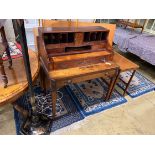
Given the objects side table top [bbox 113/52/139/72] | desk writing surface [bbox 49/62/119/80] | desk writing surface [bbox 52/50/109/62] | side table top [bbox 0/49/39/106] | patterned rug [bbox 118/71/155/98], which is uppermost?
desk writing surface [bbox 52/50/109/62]

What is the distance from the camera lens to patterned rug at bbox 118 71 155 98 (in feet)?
Result: 8.81

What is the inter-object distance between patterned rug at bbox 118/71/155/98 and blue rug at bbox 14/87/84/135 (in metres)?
1.10

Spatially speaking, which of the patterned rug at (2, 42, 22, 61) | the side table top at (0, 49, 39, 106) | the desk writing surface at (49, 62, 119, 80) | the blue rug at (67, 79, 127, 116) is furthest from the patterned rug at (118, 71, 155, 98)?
the patterned rug at (2, 42, 22, 61)

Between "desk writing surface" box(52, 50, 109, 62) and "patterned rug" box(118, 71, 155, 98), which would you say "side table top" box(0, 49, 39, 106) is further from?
"patterned rug" box(118, 71, 155, 98)

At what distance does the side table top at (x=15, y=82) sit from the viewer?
1370 millimetres

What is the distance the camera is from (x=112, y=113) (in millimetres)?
2232

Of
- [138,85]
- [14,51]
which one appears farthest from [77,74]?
[138,85]

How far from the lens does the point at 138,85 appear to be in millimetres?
2896

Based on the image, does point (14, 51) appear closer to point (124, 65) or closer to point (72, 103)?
point (72, 103)

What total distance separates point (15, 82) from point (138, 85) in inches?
90.8

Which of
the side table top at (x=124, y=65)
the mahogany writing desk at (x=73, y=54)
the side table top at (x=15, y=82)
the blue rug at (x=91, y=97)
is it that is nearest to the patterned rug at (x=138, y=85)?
the blue rug at (x=91, y=97)

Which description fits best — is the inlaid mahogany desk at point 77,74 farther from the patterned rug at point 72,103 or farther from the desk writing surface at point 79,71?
the patterned rug at point 72,103
